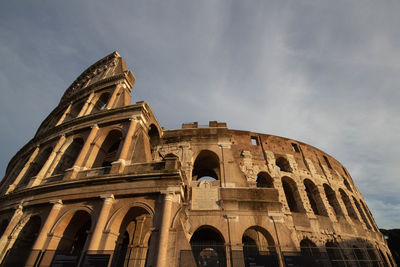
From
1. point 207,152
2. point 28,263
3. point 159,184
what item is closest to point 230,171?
point 207,152

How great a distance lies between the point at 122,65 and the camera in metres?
18.5

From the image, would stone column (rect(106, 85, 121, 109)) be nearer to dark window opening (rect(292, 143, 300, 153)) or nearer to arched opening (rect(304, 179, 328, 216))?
dark window opening (rect(292, 143, 300, 153))

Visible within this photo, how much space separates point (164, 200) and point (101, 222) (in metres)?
2.92

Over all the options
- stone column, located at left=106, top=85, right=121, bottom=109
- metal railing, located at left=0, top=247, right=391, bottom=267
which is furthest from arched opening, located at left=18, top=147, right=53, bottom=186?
stone column, located at left=106, top=85, right=121, bottom=109

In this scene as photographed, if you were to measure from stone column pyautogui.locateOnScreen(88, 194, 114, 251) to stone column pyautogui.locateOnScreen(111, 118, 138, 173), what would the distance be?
143 centimetres

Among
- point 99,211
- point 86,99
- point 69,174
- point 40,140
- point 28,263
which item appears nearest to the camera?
point 28,263

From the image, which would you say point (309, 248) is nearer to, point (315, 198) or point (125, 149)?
point (315, 198)

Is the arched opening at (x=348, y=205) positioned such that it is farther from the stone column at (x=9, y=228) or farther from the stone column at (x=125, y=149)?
the stone column at (x=9, y=228)

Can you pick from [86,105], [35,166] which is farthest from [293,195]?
[35,166]

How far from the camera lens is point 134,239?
33.9ft

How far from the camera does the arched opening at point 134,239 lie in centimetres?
888

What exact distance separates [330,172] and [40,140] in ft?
81.2

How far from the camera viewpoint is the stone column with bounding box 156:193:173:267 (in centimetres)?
685

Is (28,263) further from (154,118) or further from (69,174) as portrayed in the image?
(154,118)
